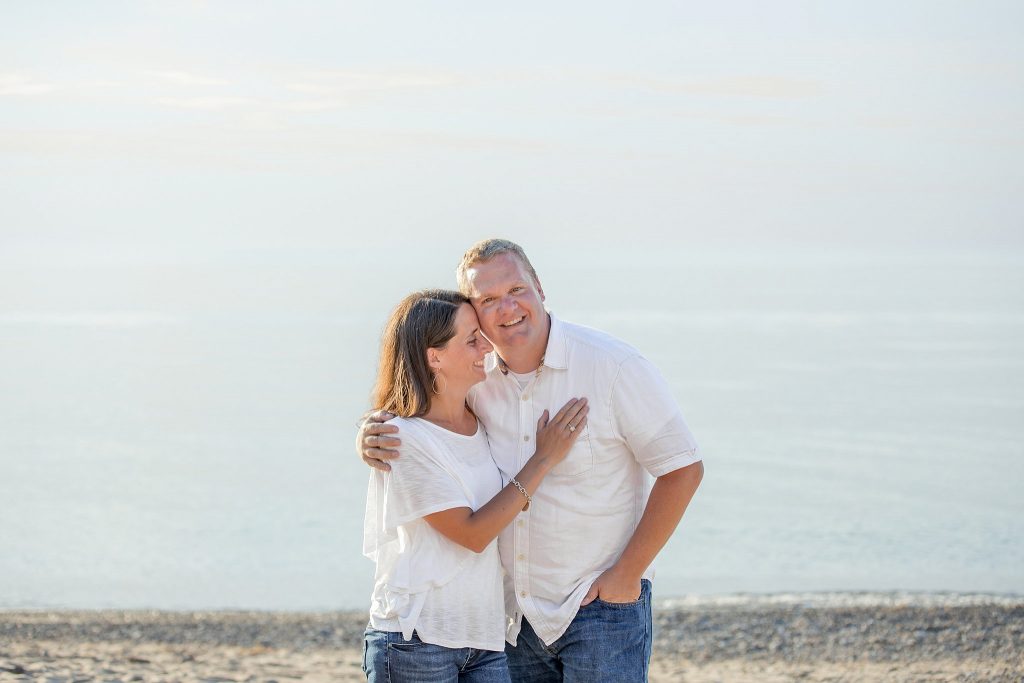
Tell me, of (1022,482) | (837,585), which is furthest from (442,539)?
(1022,482)

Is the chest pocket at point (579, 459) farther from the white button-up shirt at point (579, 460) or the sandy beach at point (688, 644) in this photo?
the sandy beach at point (688, 644)

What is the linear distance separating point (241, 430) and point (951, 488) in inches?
580

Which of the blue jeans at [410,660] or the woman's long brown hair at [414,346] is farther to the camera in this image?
the woman's long brown hair at [414,346]

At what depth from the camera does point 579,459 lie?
12.7ft

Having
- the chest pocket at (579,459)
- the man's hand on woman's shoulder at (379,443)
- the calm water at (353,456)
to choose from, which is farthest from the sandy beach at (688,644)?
the man's hand on woman's shoulder at (379,443)

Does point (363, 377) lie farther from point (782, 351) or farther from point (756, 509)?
point (756, 509)

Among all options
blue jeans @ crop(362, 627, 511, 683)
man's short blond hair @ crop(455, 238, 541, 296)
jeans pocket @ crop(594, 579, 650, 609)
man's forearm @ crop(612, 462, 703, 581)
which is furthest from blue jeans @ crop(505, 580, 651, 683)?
man's short blond hair @ crop(455, 238, 541, 296)

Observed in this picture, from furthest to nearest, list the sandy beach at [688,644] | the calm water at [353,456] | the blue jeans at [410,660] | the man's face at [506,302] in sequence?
1. the calm water at [353,456]
2. the sandy beach at [688,644]
3. the man's face at [506,302]
4. the blue jeans at [410,660]

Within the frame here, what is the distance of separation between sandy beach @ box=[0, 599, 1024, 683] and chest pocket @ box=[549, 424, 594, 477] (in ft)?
15.3

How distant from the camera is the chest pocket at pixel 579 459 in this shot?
387cm

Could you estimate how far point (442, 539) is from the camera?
3.67 m

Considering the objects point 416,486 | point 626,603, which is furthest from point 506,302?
point 626,603

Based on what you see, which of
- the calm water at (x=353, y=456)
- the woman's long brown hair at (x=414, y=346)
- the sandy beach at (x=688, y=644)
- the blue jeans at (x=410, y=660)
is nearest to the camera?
the blue jeans at (x=410, y=660)

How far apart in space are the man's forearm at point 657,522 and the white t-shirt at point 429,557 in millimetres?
439
